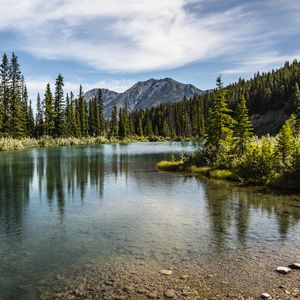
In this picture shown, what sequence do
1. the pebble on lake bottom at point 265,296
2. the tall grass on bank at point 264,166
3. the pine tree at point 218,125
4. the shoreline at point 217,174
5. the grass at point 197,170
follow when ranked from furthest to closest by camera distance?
the pine tree at point 218,125 → the grass at point 197,170 → the tall grass on bank at point 264,166 → the shoreline at point 217,174 → the pebble on lake bottom at point 265,296

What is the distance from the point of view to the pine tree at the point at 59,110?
352 feet

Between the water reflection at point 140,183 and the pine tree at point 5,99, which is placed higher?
the pine tree at point 5,99

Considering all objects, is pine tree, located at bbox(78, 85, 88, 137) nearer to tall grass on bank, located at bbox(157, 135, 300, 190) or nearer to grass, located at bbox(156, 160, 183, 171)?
grass, located at bbox(156, 160, 183, 171)

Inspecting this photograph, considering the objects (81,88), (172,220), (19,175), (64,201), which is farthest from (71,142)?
(172,220)

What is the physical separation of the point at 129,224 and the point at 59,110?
97809 mm

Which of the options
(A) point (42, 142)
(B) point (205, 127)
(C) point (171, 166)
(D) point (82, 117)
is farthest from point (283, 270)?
(D) point (82, 117)

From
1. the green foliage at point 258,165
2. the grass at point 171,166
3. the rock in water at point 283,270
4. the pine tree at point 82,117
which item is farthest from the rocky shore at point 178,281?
A: the pine tree at point 82,117

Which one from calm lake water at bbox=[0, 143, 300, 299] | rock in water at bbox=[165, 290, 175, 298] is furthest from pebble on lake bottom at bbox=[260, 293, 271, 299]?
calm lake water at bbox=[0, 143, 300, 299]

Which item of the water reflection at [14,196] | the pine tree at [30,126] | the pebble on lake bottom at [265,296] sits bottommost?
the pebble on lake bottom at [265,296]

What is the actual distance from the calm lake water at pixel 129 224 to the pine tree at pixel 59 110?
81007mm

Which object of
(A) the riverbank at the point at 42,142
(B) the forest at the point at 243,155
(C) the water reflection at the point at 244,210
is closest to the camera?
(C) the water reflection at the point at 244,210

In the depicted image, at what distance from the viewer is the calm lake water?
12.1 meters

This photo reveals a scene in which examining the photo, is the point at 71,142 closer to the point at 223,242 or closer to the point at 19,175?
the point at 19,175

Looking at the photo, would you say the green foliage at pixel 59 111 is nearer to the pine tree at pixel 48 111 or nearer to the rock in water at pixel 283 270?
the pine tree at pixel 48 111
